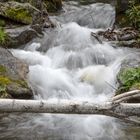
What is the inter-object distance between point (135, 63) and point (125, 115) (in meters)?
5.36

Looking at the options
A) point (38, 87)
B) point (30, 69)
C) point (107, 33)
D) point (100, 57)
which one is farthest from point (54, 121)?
point (107, 33)

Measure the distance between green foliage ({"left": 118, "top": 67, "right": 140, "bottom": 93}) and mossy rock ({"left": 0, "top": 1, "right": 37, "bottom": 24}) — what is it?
495 cm

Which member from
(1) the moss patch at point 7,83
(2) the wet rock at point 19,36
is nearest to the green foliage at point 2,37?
(2) the wet rock at point 19,36

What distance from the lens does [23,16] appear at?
40.3 feet

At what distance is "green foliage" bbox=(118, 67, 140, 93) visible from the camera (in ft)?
26.5

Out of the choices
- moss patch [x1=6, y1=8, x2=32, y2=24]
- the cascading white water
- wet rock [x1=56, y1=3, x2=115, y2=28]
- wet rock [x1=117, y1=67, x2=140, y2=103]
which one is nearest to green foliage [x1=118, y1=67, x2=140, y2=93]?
wet rock [x1=117, y1=67, x2=140, y2=103]

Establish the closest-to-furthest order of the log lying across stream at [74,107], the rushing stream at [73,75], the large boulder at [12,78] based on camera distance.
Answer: the log lying across stream at [74,107], the rushing stream at [73,75], the large boulder at [12,78]

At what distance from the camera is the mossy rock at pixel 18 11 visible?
12.1 m

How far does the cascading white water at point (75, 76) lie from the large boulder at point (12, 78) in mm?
393

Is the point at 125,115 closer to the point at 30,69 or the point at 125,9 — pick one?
the point at 30,69

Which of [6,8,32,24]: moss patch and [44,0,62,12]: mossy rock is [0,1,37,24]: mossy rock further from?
[44,0,62,12]: mossy rock

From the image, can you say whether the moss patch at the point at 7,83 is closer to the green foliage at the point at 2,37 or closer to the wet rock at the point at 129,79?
the green foliage at the point at 2,37

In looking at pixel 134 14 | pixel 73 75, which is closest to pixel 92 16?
pixel 134 14

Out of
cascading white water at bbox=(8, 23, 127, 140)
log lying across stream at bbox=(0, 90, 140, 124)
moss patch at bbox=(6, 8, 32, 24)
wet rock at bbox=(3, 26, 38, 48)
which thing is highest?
log lying across stream at bbox=(0, 90, 140, 124)
